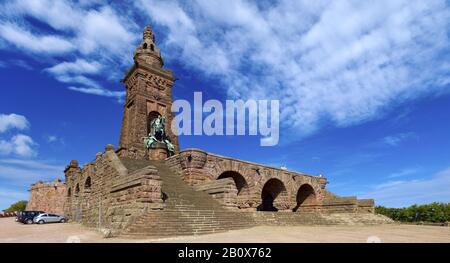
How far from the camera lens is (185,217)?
12.4 metres

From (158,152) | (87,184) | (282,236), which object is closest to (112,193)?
(158,152)

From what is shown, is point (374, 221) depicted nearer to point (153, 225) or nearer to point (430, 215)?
point (430, 215)

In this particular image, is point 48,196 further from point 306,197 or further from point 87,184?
point 306,197

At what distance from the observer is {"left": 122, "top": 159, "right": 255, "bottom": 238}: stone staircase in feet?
36.0

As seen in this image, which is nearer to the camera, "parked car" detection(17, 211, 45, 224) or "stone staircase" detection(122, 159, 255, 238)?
"stone staircase" detection(122, 159, 255, 238)

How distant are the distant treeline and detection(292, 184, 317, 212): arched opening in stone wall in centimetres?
927

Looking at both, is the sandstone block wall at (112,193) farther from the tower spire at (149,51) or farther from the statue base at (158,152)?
the tower spire at (149,51)

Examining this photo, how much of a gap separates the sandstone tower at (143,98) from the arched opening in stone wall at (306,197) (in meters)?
13.2

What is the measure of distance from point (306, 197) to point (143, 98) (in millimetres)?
18807

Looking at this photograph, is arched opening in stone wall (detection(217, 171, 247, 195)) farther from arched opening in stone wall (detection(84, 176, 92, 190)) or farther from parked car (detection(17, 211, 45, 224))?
parked car (detection(17, 211, 45, 224))

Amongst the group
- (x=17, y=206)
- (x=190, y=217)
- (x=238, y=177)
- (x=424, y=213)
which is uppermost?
(x=238, y=177)

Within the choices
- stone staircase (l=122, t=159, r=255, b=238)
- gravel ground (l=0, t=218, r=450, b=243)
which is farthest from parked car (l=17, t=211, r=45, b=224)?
stone staircase (l=122, t=159, r=255, b=238)

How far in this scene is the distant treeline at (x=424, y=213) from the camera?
2881 centimetres
